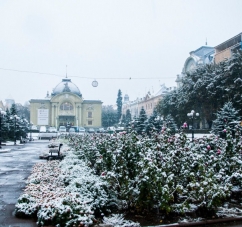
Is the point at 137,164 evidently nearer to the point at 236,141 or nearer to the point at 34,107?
the point at 236,141

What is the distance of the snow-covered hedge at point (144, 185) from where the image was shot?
6285 mm

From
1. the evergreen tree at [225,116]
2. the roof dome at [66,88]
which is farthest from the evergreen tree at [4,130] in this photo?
the roof dome at [66,88]

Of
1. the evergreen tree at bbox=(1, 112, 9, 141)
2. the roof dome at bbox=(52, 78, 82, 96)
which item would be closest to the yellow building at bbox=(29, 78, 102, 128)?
the roof dome at bbox=(52, 78, 82, 96)

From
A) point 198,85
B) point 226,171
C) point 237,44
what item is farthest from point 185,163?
point 237,44

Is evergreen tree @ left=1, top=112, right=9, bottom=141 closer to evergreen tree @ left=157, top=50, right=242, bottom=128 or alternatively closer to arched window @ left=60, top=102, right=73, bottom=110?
evergreen tree @ left=157, top=50, right=242, bottom=128

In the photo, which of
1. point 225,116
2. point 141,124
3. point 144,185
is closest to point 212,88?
point 225,116

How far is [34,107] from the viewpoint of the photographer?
78.1 metres

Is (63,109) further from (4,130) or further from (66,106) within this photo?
(4,130)

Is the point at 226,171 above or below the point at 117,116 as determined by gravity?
below

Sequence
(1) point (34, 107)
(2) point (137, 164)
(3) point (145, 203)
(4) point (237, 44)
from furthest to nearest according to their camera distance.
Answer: (1) point (34, 107)
(4) point (237, 44)
(2) point (137, 164)
(3) point (145, 203)

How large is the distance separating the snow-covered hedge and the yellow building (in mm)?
69315

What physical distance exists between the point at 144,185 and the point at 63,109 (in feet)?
240

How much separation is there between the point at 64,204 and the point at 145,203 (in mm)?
1729

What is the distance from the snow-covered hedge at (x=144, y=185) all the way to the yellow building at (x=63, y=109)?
69.3 meters
